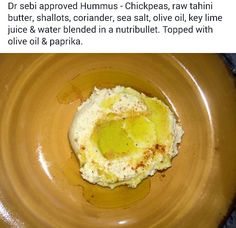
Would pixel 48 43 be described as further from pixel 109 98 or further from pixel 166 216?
pixel 166 216

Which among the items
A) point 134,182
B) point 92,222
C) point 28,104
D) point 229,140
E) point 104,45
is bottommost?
point 92,222

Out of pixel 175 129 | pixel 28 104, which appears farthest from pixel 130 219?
pixel 28 104

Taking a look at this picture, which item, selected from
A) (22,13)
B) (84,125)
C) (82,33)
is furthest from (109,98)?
(22,13)

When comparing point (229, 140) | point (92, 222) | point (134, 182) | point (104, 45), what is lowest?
point (92, 222)

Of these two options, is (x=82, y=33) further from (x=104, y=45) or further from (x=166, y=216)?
A: (x=166, y=216)

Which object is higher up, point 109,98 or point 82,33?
point 82,33

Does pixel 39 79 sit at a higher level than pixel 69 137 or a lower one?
higher
